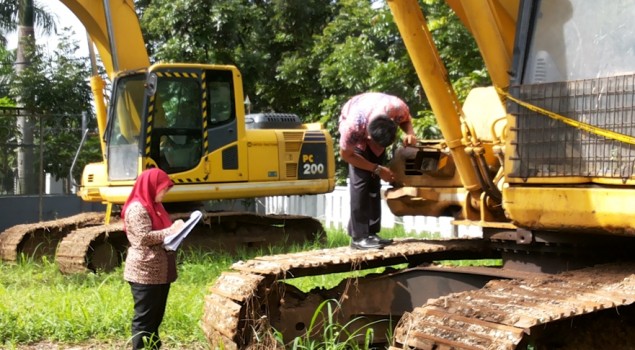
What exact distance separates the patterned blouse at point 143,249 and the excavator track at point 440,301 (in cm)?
42

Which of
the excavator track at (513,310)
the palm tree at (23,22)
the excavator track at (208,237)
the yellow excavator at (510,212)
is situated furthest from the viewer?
the palm tree at (23,22)

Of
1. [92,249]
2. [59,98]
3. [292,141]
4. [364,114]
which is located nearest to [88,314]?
[364,114]

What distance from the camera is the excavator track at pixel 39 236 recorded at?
478 inches

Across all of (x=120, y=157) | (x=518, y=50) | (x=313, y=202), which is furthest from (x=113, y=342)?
(x=313, y=202)

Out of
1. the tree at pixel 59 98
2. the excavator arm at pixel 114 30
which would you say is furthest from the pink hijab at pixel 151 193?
the tree at pixel 59 98

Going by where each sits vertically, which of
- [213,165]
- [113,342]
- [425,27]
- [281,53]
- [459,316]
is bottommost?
[113,342]

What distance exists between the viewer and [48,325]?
688cm

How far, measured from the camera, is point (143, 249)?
574cm

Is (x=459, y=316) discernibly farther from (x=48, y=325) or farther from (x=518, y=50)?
(x=48, y=325)

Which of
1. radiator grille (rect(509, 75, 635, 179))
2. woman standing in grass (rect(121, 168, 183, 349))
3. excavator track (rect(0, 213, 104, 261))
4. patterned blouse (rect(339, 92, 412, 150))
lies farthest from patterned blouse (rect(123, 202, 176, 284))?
excavator track (rect(0, 213, 104, 261))

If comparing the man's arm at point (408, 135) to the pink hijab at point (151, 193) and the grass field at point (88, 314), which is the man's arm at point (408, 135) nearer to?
the pink hijab at point (151, 193)

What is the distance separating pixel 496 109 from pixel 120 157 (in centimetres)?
639

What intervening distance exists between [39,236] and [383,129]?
7.98 meters

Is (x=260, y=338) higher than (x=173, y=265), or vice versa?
(x=173, y=265)
